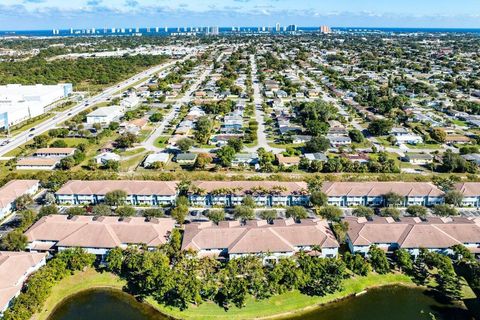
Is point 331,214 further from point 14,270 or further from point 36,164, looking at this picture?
point 36,164

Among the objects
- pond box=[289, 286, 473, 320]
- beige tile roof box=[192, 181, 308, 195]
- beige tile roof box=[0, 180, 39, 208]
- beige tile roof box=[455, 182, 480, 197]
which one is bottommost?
pond box=[289, 286, 473, 320]

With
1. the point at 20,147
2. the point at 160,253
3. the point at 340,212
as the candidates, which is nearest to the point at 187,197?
the point at 160,253

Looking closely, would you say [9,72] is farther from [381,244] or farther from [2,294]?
[381,244]

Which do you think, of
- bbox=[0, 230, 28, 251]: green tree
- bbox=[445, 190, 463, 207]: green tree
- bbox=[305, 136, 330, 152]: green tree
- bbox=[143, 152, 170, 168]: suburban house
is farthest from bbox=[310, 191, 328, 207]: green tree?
bbox=[0, 230, 28, 251]: green tree

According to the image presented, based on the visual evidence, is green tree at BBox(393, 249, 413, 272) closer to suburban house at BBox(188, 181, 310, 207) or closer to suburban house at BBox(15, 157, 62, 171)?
suburban house at BBox(188, 181, 310, 207)

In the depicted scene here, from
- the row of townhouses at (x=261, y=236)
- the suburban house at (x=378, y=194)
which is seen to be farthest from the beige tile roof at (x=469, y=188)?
the row of townhouses at (x=261, y=236)

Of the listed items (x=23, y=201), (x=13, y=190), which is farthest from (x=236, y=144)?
(x=13, y=190)
